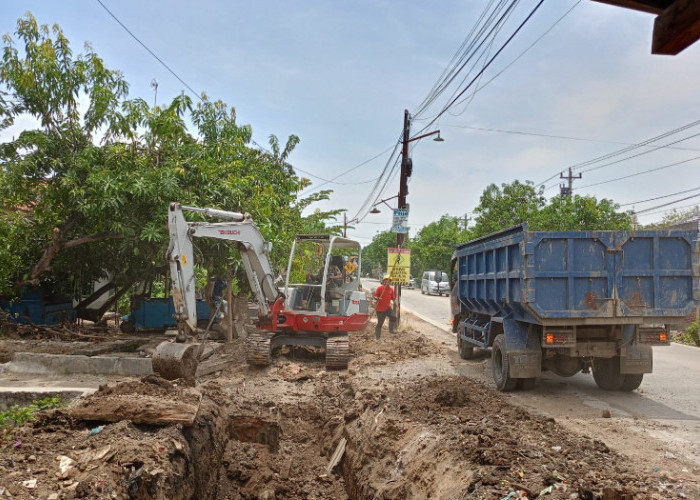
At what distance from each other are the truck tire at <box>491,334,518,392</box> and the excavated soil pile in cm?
58

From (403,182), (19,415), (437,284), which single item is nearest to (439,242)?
(437,284)

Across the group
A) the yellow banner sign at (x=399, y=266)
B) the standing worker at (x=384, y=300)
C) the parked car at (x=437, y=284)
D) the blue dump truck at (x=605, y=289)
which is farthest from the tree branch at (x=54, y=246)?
the parked car at (x=437, y=284)

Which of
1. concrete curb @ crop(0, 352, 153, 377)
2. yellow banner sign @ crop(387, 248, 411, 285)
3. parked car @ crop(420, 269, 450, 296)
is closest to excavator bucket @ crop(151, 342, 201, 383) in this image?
concrete curb @ crop(0, 352, 153, 377)

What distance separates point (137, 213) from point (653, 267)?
33.0ft

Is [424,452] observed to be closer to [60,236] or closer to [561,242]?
[561,242]

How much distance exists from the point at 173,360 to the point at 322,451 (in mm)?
2303

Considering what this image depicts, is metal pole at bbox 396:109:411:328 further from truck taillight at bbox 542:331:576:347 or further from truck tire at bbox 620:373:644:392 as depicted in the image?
truck taillight at bbox 542:331:576:347

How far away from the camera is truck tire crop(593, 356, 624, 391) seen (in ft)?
26.1

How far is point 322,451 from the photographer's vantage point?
7.02 metres

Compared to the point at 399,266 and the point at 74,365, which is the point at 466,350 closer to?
the point at 399,266

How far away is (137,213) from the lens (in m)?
11.8

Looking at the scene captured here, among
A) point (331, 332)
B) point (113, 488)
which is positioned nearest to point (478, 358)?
point (331, 332)

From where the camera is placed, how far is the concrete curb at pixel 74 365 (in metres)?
9.63

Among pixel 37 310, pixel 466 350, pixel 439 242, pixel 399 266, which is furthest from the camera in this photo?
pixel 439 242
